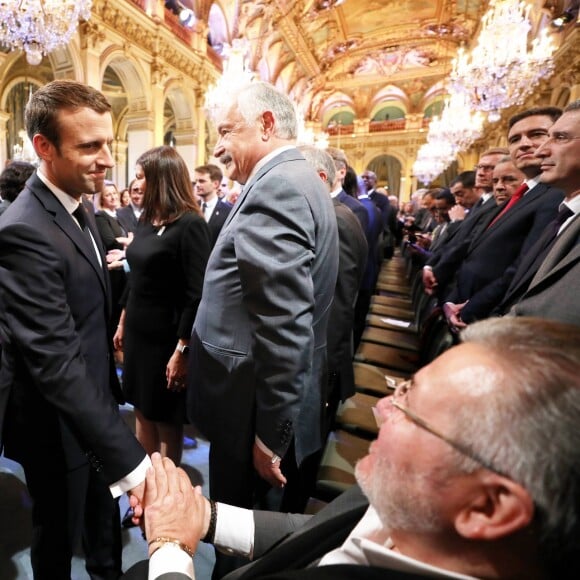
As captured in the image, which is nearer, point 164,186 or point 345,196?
point 164,186

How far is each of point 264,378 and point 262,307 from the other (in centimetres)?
21

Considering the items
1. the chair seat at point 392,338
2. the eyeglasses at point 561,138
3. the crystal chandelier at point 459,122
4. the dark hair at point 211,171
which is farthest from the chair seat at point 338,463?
the crystal chandelier at point 459,122

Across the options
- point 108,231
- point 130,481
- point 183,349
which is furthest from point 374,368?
point 108,231

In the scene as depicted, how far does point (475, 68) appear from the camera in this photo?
6.45 metres

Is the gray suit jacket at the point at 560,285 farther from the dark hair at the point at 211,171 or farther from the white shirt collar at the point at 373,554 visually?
the dark hair at the point at 211,171

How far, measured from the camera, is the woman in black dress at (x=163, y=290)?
5.59ft

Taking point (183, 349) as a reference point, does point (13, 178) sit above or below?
above

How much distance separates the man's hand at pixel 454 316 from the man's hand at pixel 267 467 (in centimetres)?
134

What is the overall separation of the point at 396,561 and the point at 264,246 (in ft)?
2.58

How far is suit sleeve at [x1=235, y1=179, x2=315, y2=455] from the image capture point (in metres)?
1.08

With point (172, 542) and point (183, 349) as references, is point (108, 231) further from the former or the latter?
point (172, 542)

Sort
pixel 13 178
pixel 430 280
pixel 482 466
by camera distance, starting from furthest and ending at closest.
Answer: pixel 430 280
pixel 13 178
pixel 482 466

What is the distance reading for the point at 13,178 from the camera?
7.84 feet

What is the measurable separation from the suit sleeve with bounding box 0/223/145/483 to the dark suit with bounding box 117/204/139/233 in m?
3.39
